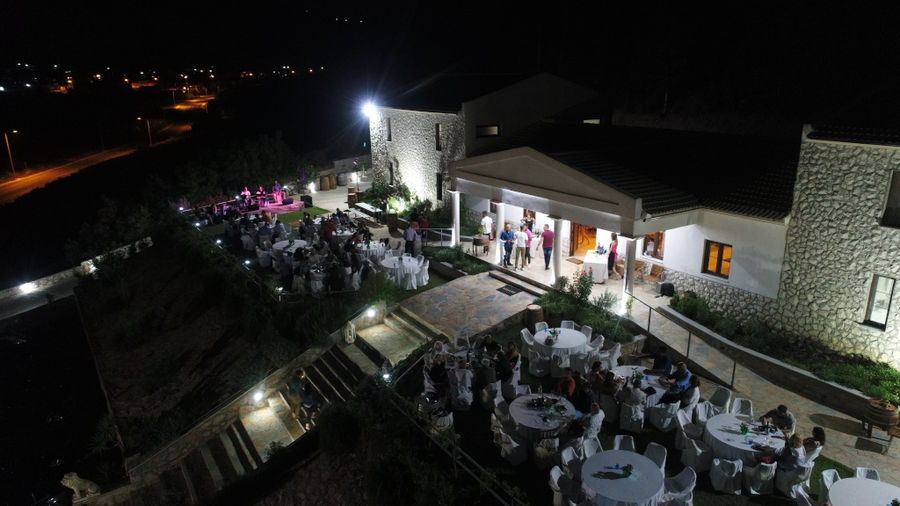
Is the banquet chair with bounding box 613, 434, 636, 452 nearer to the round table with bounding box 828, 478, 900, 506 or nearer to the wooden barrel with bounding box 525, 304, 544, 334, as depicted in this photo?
the round table with bounding box 828, 478, 900, 506

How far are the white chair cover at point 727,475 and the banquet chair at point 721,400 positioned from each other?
1493 mm

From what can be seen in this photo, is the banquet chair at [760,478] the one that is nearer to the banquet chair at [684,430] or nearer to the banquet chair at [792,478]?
the banquet chair at [792,478]

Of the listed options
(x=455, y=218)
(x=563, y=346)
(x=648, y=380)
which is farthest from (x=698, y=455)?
(x=455, y=218)

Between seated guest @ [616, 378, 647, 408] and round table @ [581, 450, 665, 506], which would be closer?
round table @ [581, 450, 665, 506]

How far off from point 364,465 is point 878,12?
29.9 meters

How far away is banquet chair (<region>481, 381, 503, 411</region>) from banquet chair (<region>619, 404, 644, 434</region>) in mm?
2489

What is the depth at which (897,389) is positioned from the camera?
41.1ft

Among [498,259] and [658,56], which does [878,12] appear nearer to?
[658,56]

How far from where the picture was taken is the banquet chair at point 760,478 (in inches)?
370

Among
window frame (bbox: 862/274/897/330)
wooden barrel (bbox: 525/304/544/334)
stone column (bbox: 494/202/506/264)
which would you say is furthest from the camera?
stone column (bbox: 494/202/506/264)

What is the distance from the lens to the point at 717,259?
639 inches

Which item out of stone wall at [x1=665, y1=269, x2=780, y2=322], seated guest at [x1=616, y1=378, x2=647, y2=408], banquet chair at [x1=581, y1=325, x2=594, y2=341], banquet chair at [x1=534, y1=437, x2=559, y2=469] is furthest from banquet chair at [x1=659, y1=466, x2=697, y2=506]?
stone wall at [x1=665, y1=269, x2=780, y2=322]

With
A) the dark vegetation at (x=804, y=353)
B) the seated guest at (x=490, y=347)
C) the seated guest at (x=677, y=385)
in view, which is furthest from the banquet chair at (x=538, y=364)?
the dark vegetation at (x=804, y=353)

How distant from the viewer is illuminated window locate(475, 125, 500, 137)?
24453 millimetres
